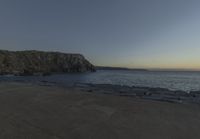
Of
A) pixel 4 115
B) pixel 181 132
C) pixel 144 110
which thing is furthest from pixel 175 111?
pixel 4 115

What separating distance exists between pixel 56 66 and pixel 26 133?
10660cm

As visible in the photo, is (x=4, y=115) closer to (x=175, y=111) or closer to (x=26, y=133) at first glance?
(x=26, y=133)

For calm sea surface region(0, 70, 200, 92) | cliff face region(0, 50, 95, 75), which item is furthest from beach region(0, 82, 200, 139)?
cliff face region(0, 50, 95, 75)

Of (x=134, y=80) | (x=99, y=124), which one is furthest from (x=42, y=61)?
(x=99, y=124)

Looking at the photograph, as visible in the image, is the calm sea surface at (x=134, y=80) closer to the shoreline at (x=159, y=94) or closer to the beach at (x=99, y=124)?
the shoreline at (x=159, y=94)

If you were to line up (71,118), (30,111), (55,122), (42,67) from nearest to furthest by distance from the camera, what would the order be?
(55,122) → (71,118) → (30,111) → (42,67)

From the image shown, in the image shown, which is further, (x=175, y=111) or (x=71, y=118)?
(x=175, y=111)

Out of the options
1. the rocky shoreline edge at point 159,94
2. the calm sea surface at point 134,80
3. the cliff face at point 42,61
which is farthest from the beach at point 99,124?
the cliff face at point 42,61

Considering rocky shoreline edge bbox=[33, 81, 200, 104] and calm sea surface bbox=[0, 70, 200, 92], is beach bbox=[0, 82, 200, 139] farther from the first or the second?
calm sea surface bbox=[0, 70, 200, 92]

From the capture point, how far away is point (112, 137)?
13.2ft

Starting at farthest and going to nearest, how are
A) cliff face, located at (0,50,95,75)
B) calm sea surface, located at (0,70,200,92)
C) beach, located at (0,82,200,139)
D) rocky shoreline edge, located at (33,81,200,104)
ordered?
cliff face, located at (0,50,95,75) → calm sea surface, located at (0,70,200,92) → rocky shoreline edge, located at (33,81,200,104) → beach, located at (0,82,200,139)

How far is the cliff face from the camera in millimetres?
83438

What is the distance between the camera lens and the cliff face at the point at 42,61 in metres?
83.4

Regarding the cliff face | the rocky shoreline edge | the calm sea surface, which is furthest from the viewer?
the cliff face
